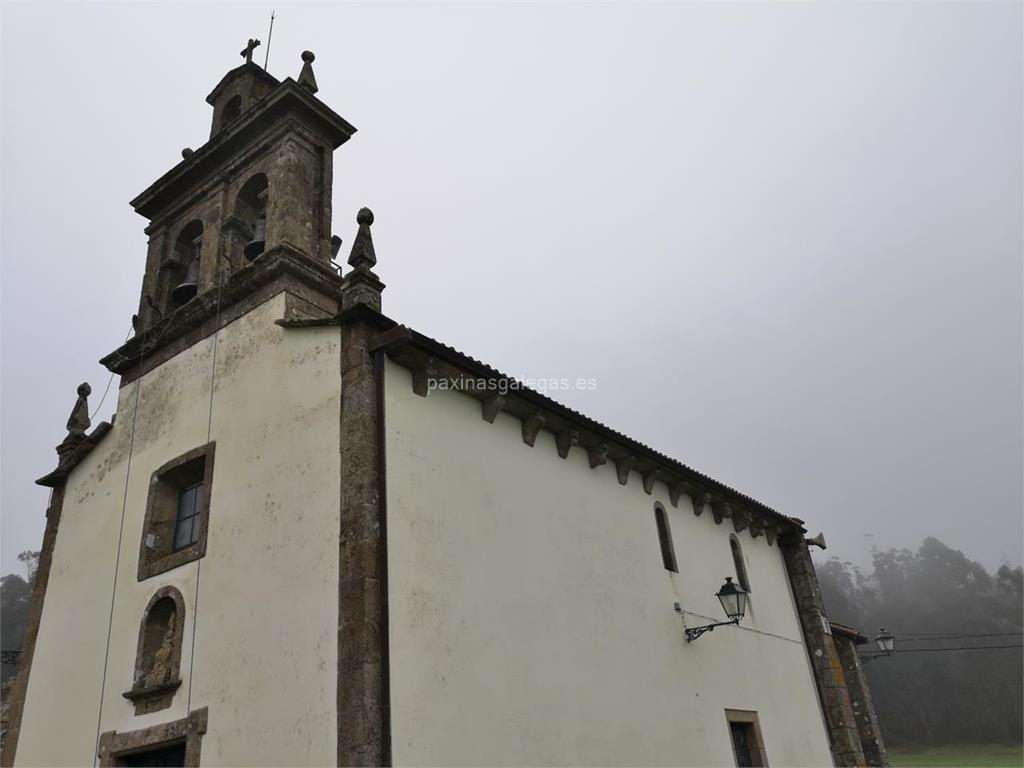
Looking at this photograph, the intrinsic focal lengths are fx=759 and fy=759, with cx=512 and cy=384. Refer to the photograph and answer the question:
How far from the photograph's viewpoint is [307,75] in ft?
38.4

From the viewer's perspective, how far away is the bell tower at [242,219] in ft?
33.0

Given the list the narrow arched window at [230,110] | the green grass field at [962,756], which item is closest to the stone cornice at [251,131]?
the narrow arched window at [230,110]

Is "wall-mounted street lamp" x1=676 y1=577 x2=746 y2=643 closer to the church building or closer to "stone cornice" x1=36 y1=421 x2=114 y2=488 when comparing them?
the church building

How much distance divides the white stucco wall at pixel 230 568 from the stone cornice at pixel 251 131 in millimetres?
3329

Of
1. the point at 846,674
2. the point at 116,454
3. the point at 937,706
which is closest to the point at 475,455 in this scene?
the point at 116,454

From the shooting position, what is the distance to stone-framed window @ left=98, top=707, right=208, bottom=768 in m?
7.68

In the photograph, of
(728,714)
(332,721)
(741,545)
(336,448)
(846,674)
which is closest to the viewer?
(332,721)

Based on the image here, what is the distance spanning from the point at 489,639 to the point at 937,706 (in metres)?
58.0

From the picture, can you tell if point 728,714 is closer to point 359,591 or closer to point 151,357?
point 359,591

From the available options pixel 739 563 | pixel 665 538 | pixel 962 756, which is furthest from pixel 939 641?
pixel 665 538

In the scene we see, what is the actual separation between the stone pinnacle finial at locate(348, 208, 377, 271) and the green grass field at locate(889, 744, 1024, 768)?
1746 inches

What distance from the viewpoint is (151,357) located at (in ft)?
37.1

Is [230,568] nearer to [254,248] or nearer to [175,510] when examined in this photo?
[175,510]

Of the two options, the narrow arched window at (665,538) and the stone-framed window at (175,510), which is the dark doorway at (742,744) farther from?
the stone-framed window at (175,510)
